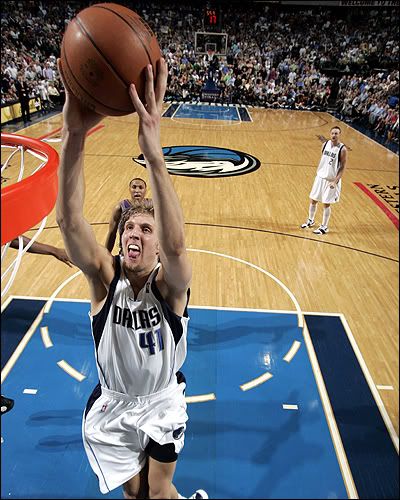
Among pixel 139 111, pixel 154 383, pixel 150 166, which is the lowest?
pixel 154 383

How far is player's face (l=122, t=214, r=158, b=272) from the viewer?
220 centimetres

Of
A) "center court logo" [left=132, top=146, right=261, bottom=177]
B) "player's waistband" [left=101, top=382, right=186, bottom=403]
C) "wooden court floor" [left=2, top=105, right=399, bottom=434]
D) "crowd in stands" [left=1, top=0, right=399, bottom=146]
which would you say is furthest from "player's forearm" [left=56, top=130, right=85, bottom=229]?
"crowd in stands" [left=1, top=0, right=399, bottom=146]

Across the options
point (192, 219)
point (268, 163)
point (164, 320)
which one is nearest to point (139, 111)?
point (164, 320)

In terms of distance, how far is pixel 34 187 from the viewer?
1.65m

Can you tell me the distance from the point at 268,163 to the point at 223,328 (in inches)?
298

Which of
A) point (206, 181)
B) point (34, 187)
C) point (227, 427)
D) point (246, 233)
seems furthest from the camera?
point (206, 181)

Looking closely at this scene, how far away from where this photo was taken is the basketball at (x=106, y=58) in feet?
5.43

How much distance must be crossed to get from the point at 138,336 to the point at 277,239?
493cm

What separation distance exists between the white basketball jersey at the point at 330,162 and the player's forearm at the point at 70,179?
5.58m

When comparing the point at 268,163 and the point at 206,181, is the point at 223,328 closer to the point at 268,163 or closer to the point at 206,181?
the point at 206,181

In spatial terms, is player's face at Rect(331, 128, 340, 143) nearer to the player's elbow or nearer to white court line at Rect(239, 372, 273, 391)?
white court line at Rect(239, 372, 273, 391)

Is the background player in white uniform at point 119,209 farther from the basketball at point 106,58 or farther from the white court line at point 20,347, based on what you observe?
the basketball at point 106,58

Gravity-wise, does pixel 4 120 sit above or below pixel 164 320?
below

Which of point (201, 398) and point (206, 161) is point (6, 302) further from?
point (206, 161)
